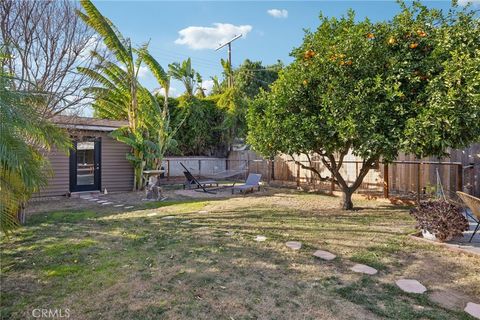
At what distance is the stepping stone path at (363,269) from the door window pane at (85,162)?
1117 cm

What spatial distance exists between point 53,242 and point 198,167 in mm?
13520

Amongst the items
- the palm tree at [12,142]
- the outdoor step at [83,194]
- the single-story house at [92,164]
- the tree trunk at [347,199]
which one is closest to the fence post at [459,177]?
the tree trunk at [347,199]

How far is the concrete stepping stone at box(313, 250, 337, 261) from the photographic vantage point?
441 cm

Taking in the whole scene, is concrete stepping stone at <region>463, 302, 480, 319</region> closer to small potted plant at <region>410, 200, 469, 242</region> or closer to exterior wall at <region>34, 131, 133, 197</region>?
small potted plant at <region>410, 200, 469, 242</region>

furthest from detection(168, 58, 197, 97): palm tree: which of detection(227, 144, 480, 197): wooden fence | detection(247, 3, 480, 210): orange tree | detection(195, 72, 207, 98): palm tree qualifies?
detection(247, 3, 480, 210): orange tree

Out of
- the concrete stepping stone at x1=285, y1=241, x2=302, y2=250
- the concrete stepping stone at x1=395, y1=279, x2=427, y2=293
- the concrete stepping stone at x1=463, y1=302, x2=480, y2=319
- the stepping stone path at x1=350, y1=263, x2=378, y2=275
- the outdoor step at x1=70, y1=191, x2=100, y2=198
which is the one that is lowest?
the concrete stepping stone at x1=463, y1=302, x2=480, y2=319

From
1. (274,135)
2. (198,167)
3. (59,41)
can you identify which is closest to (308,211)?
(274,135)

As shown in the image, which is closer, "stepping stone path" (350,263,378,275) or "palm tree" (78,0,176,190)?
"stepping stone path" (350,263,378,275)

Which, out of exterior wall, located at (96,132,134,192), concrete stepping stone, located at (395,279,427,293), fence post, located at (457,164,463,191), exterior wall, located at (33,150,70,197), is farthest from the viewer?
exterior wall, located at (96,132,134,192)

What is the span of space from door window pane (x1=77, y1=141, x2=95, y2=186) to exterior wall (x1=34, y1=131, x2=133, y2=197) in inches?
14.6

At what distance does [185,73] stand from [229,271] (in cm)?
1409

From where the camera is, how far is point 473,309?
2982 mm

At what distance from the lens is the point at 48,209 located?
900 cm

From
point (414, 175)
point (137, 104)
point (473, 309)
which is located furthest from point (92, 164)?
point (473, 309)
